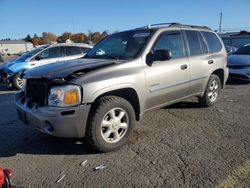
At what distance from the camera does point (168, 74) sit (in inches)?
185

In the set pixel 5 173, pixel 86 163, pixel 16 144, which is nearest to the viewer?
pixel 5 173

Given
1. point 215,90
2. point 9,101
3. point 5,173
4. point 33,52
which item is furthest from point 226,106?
point 33,52

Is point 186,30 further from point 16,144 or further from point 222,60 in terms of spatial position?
point 16,144

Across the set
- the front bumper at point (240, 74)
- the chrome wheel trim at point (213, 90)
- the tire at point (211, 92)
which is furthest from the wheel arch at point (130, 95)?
the front bumper at point (240, 74)

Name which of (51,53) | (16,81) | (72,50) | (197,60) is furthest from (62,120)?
(72,50)

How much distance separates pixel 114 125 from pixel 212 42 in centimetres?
349

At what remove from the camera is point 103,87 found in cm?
371

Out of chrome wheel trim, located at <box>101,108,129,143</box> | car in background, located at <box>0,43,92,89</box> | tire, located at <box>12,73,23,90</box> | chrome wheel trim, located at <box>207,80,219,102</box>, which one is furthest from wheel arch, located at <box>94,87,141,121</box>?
tire, located at <box>12,73,23,90</box>

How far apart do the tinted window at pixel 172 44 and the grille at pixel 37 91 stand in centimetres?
194

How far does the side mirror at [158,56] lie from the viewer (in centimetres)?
435

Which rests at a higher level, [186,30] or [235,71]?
[186,30]

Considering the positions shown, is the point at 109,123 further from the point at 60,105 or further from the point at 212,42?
the point at 212,42

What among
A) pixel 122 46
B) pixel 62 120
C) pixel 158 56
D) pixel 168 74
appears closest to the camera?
pixel 62 120

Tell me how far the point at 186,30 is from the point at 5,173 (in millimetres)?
4183
